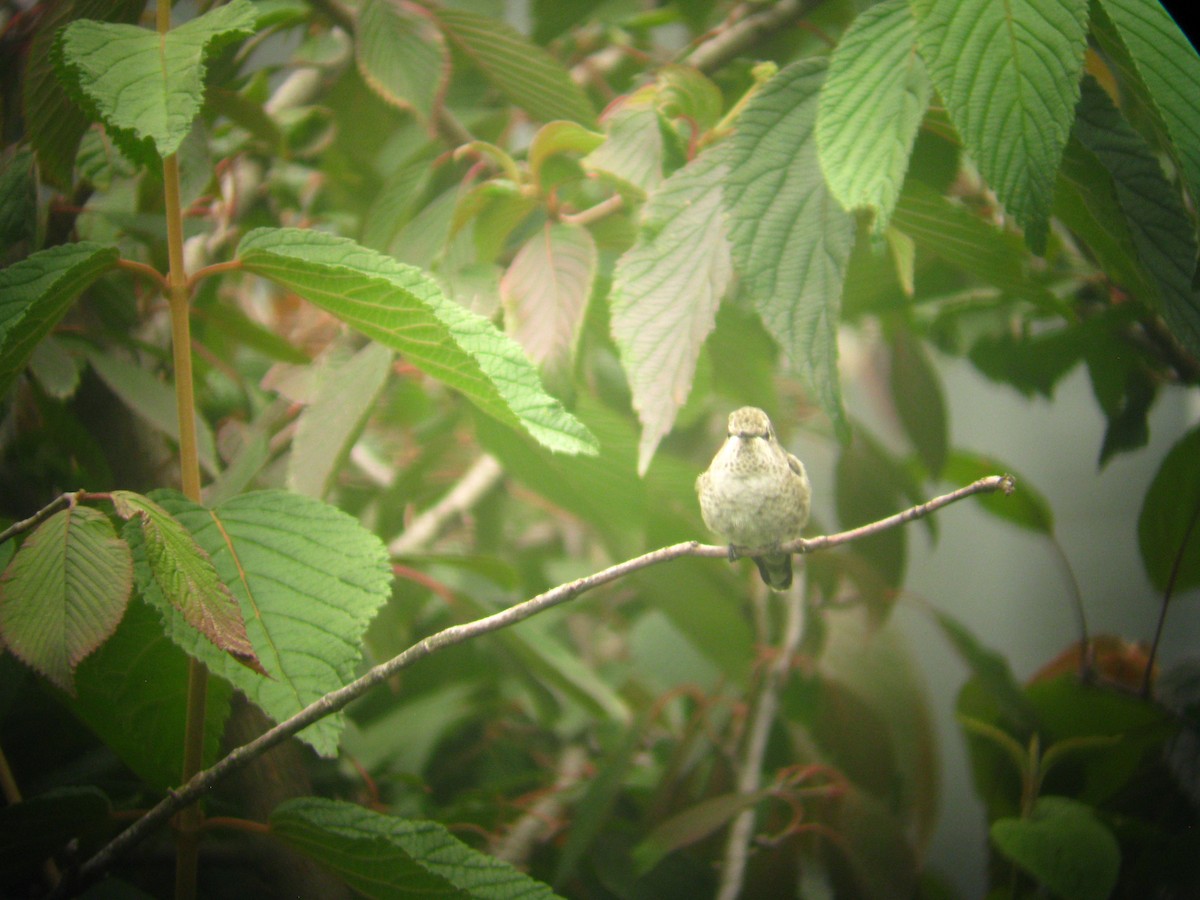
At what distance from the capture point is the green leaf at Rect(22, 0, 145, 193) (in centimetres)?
73

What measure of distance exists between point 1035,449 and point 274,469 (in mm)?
1401

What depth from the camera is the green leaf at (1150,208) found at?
2.15 feet

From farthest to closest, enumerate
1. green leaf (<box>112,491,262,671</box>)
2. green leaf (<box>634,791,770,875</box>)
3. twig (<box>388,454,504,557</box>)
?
twig (<box>388,454,504,557</box>)
green leaf (<box>634,791,770,875</box>)
green leaf (<box>112,491,262,671</box>)

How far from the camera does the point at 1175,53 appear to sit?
2.05ft

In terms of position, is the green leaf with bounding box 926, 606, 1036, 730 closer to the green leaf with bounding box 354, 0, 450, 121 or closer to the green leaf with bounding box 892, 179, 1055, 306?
the green leaf with bounding box 892, 179, 1055, 306

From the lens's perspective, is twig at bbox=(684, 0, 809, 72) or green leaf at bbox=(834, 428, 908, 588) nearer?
twig at bbox=(684, 0, 809, 72)

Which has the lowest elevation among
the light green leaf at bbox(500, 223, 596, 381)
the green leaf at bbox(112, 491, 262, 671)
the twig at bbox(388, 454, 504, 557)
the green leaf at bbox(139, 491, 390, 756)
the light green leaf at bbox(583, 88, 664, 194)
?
the twig at bbox(388, 454, 504, 557)

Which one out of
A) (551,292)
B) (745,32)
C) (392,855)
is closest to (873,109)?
(551,292)

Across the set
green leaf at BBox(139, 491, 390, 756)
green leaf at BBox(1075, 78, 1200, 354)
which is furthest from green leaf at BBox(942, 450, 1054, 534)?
green leaf at BBox(139, 491, 390, 756)

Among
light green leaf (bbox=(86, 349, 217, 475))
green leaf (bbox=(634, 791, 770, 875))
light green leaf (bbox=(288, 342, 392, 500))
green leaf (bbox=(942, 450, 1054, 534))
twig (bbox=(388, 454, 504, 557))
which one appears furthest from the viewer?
twig (bbox=(388, 454, 504, 557))

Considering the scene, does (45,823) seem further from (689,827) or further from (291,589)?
(689,827)

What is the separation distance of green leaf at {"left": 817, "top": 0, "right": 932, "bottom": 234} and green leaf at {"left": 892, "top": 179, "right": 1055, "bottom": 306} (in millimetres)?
105

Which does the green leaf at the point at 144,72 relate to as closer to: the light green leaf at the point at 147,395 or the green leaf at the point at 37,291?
the green leaf at the point at 37,291

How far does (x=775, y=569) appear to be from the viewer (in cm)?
83
